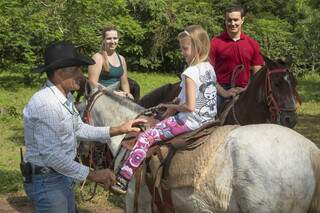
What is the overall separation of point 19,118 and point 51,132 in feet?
32.3

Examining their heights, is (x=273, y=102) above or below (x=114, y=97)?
below

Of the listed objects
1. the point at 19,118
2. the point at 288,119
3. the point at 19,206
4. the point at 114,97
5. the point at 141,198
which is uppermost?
the point at 114,97

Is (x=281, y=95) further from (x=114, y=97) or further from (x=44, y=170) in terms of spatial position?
(x=44, y=170)

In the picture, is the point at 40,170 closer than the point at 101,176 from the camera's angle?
Yes

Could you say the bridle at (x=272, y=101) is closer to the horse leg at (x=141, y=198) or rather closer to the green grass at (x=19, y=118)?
the horse leg at (x=141, y=198)

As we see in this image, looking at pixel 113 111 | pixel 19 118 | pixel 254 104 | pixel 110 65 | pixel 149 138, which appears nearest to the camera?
pixel 149 138

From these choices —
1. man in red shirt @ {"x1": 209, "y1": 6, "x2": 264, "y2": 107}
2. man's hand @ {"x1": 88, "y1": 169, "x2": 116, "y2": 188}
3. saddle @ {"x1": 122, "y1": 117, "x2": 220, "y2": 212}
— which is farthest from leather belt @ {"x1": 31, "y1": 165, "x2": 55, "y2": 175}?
man in red shirt @ {"x1": 209, "y1": 6, "x2": 264, "y2": 107}

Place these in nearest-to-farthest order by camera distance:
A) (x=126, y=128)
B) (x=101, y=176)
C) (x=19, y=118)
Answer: (x=101, y=176) < (x=126, y=128) < (x=19, y=118)

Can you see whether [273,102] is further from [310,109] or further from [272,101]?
[310,109]

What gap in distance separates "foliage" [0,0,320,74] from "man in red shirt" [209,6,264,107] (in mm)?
11068

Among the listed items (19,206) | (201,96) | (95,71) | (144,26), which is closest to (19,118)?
(19,206)

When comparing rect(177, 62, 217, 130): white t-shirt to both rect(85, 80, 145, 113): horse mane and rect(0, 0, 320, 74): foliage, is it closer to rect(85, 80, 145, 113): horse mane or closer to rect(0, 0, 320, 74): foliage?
rect(85, 80, 145, 113): horse mane

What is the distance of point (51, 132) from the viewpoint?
3.42 meters

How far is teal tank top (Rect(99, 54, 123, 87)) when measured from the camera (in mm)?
6847
